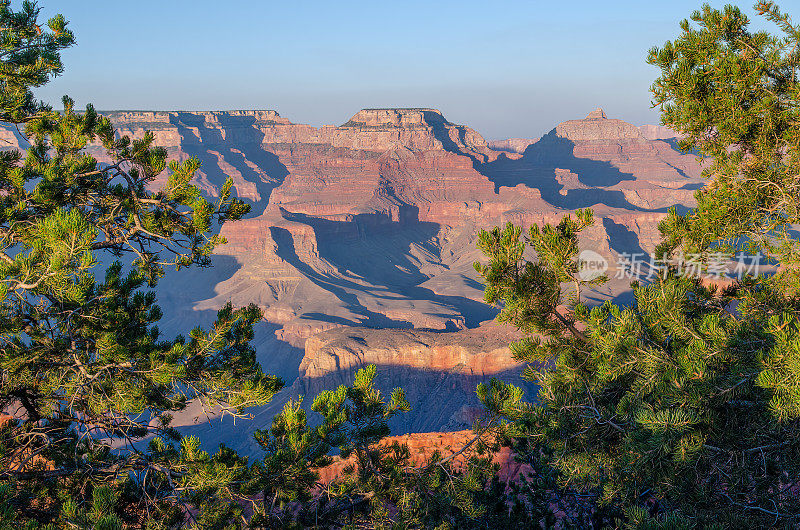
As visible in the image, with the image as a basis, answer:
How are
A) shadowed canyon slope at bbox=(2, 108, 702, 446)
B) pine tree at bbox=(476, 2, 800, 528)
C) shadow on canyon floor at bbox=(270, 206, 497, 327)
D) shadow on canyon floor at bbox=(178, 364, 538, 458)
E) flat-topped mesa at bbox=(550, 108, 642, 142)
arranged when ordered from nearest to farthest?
pine tree at bbox=(476, 2, 800, 528) → shadow on canyon floor at bbox=(178, 364, 538, 458) → shadowed canyon slope at bbox=(2, 108, 702, 446) → shadow on canyon floor at bbox=(270, 206, 497, 327) → flat-topped mesa at bbox=(550, 108, 642, 142)

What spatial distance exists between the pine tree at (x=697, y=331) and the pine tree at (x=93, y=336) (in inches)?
165

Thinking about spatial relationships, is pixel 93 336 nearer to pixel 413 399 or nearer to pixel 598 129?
pixel 413 399

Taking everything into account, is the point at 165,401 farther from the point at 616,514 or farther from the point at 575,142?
the point at 575,142

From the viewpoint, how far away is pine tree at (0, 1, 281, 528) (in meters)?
5.67

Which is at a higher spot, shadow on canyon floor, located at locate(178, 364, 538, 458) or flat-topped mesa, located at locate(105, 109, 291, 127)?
flat-topped mesa, located at locate(105, 109, 291, 127)

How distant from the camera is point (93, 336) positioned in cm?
600

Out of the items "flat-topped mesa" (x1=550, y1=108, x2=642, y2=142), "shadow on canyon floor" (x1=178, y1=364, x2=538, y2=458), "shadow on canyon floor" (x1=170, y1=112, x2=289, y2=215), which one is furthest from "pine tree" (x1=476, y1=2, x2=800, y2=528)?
"flat-topped mesa" (x1=550, y1=108, x2=642, y2=142)

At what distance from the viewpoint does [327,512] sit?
7.04 metres

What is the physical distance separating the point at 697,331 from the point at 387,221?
11817 centimetres

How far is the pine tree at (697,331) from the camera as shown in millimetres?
5008

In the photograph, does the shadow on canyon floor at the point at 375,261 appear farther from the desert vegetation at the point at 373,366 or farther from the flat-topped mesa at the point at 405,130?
the desert vegetation at the point at 373,366

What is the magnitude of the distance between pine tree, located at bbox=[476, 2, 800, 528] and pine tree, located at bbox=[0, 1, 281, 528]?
420 centimetres

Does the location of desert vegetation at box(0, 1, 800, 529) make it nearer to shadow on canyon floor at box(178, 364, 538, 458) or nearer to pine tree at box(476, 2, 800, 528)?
pine tree at box(476, 2, 800, 528)

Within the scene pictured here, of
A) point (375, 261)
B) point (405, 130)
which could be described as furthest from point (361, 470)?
point (405, 130)
